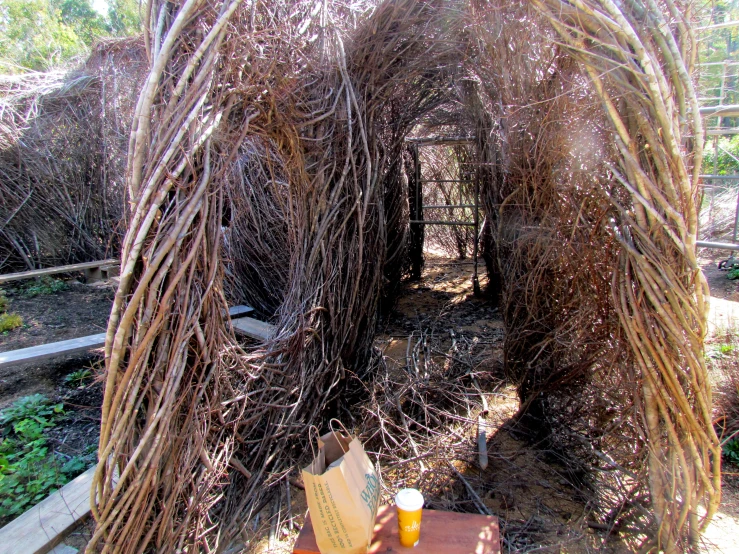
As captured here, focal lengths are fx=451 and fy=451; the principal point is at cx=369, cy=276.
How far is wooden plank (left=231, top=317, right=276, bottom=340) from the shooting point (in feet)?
12.6

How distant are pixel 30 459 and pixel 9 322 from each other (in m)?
2.43

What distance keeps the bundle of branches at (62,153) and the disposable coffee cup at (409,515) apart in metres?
5.41

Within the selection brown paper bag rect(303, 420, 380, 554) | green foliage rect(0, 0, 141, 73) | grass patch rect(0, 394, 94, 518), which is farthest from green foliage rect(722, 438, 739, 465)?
green foliage rect(0, 0, 141, 73)

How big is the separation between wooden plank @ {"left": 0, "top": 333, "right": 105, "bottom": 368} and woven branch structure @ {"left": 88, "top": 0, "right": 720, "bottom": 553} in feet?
6.34

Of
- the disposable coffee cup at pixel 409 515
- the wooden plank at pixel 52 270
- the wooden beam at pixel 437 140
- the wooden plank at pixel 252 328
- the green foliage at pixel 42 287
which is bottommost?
the disposable coffee cup at pixel 409 515

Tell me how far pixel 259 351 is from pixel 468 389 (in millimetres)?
1588

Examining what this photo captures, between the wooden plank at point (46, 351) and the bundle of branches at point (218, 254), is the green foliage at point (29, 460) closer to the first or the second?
the wooden plank at point (46, 351)

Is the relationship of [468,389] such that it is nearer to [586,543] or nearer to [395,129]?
[586,543]

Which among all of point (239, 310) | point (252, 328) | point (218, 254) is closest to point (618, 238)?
point (218, 254)

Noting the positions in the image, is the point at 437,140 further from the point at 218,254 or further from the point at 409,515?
the point at 409,515

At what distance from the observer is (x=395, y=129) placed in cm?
452

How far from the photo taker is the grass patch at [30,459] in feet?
7.59

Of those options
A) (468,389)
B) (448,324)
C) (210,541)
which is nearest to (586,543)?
(468,389)

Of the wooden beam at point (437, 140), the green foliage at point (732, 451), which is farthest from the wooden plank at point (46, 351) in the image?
the green foliage at point (732, 451)
